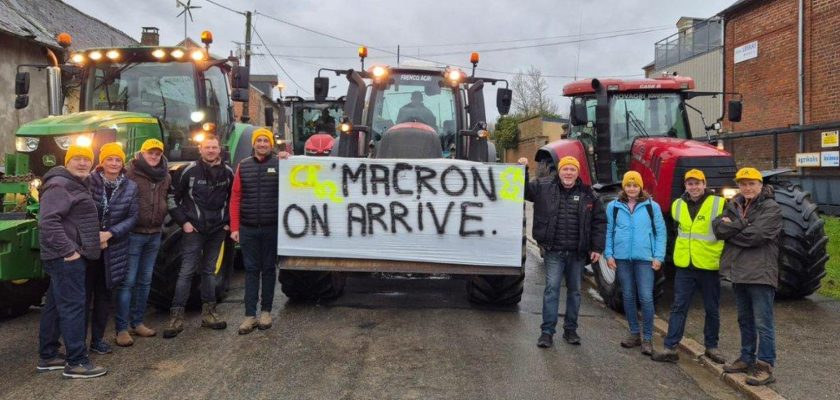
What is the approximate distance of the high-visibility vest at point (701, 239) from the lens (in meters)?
5.04

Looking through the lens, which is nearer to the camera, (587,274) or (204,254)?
(204,254)

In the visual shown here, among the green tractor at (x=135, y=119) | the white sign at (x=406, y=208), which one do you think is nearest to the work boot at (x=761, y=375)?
the white sign at (x=406, y=208)

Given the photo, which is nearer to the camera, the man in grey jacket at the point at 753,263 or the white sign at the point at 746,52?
the man in grey jacket at the point at 753,263

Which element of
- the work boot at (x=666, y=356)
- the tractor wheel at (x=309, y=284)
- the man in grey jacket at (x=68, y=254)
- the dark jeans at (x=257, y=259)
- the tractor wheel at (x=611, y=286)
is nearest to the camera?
the man in grey jacket at (x=68, y=254)

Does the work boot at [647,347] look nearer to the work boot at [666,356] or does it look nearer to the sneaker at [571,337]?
the work boot at [666,356]

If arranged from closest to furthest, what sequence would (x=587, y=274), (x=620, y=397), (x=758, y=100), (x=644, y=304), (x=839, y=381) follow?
(x=620, y=397) < (x=839, y=381) < (x=644, y=304) < (x=587, y=274) < (x=758, y=100)

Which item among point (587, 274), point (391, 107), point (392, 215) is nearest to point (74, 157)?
point (392, 215)

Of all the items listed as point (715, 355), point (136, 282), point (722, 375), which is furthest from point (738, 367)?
point (136, 282)

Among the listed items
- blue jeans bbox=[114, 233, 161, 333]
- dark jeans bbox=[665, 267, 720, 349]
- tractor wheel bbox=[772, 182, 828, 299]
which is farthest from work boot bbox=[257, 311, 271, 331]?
tractor wheel bbox=[772, 182, 828, 299]

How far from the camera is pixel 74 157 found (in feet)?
15.5

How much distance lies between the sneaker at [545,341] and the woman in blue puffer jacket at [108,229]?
11.9ft

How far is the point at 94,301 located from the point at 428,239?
Result: 2908 mm

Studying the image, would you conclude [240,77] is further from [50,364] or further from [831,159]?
[831,159]

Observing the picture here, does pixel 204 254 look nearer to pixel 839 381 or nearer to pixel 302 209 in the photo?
pixel 302 209
